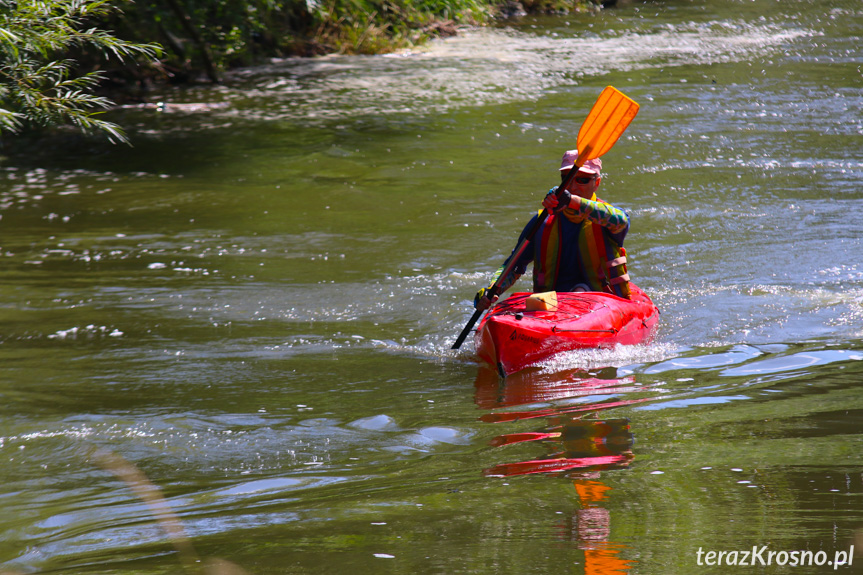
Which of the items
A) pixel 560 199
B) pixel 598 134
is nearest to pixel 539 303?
pixel 560 199

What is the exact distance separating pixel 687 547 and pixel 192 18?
11.6 metres

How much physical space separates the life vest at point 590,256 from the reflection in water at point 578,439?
0.77 metres

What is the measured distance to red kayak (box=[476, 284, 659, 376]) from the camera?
424 cm

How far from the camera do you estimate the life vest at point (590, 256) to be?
477 cm

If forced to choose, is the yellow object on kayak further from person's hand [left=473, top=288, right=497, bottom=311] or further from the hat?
the hat

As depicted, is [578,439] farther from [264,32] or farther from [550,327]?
[264,32]

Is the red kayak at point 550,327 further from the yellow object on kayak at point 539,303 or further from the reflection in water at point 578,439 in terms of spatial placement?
the reflection in water at point 578,439

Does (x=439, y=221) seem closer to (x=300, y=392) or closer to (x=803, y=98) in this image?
(x=300, y=392)

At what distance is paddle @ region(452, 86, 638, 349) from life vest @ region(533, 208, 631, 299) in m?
0.10

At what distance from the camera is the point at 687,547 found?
2.15 metres

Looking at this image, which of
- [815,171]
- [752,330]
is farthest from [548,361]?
[815,171]

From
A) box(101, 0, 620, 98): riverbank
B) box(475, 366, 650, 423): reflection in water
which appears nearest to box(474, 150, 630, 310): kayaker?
box(475, 366, 650, 423): reflection in water

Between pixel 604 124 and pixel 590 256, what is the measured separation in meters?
0.75

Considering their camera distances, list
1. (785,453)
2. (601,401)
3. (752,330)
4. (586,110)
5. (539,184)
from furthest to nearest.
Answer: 1. (586,110)
2. (539,184)
3. (752,330)
4. (601,401)
5. (785,453)
